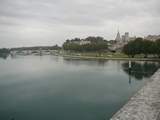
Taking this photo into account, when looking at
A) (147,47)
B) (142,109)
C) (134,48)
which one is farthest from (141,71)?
(142,109)

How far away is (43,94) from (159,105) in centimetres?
1093

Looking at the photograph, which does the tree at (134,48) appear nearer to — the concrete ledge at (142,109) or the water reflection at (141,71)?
the water reflection at (141,71)

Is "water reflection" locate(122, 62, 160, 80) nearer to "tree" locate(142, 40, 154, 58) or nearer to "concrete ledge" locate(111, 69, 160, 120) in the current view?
"tree" locate(142, 40, 154, 58)

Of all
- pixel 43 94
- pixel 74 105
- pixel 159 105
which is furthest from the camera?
pixel 43 94

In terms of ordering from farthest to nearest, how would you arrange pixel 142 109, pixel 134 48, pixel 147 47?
1. pixel 134 48
2. pixel 147 47
3. pixel 142 109

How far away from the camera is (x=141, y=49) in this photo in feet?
179

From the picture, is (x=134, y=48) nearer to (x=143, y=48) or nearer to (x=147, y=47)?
(x=143, y=48)

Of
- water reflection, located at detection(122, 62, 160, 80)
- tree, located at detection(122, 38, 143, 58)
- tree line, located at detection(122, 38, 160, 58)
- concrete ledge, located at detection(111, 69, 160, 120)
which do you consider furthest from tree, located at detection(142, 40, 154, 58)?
concrete ledge, located at detection(111, 69, 160, 120)

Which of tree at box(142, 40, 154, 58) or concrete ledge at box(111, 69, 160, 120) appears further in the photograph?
tree at box(142, 40, 154, 58)

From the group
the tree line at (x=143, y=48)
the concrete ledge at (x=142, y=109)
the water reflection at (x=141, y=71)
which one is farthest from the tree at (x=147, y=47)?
the concrete ledge at (x=142, y=109)

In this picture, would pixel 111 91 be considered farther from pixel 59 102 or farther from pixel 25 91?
pixel 25 91

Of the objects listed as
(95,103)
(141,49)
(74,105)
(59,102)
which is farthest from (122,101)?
(141,49)

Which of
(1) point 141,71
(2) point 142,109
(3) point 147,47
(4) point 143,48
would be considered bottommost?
(1) point 141,71

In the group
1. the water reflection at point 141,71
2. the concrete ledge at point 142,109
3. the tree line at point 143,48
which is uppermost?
the tree line at point 143,48
